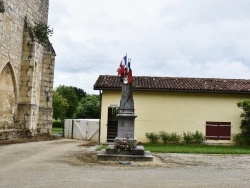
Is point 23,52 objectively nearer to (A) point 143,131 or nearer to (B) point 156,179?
(A) point 143,131

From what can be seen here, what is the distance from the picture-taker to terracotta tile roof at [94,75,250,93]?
22.1 m

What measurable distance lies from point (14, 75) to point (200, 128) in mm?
11433

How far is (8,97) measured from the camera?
750 inches

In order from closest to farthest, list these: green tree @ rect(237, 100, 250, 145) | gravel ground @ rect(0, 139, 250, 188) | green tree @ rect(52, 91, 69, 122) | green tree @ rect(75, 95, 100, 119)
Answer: gravel ground @ rect(0, 139, 250, 188) → green tree @ rect(237, 100, 250, 145) → green tree @ rect(75, 95, 100, 119) → green tree @ rect(52, 91, 69, 122)

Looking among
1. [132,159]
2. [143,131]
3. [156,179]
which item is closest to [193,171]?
[156,179]

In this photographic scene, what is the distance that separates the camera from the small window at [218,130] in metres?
22.1

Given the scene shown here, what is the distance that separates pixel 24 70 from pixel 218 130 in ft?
39.9

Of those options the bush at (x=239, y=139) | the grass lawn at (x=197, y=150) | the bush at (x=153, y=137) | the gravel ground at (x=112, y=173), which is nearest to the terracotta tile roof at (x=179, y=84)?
the bush at (x=239, y=139)

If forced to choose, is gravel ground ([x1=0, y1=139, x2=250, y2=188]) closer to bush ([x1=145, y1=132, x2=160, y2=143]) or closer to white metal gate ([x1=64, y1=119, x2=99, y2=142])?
bush ([x1=145, y1=132, x2=160, y2=143])

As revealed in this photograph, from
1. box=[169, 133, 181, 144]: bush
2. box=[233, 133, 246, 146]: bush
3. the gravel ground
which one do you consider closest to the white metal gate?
box=[169, 133, 181, 144]: bush

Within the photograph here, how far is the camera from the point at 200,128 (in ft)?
72.9

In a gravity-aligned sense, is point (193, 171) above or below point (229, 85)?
below

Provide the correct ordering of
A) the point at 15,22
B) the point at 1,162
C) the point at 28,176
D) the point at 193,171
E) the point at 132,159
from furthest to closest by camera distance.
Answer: the point at 15,22 < the point at 132,159 < the point at 1,162 < the point at 193,171 < the point at 28,176

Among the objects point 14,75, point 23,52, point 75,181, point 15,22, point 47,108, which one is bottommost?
point 75,181
